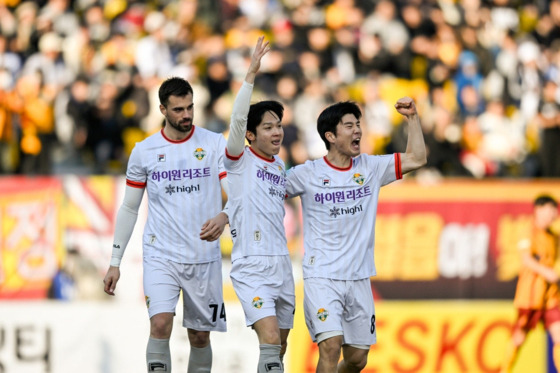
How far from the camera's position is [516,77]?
1652cm

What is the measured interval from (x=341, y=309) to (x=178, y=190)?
69.4 inches

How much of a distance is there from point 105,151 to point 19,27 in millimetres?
3116

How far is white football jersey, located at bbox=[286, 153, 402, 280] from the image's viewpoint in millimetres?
8758

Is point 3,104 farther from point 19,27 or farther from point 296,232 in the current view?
point 296,232

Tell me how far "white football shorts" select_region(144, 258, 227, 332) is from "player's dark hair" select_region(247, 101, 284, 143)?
1346 mm

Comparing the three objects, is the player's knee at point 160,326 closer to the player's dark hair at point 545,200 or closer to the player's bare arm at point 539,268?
the player's bare arm at point 539,268

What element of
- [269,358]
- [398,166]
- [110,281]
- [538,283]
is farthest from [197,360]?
[538,283]

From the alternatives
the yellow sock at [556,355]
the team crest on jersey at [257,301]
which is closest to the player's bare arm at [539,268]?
the yellow sock at [556,355]

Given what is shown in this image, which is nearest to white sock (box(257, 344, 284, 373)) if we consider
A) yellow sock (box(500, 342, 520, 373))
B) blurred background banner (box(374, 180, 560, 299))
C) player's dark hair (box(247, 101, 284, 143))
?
player's dark hair (box(247, 101, 284, 143))

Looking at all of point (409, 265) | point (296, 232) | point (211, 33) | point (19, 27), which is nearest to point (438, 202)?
point (409, 265)

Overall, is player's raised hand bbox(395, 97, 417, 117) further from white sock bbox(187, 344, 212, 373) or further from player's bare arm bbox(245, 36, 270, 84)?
white sock bbox(187, 344, 212, 373)

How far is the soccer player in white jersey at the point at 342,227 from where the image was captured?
28.4 feet

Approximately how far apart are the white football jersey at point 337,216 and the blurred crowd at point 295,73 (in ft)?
16.2

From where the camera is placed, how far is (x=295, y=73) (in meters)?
15.6
